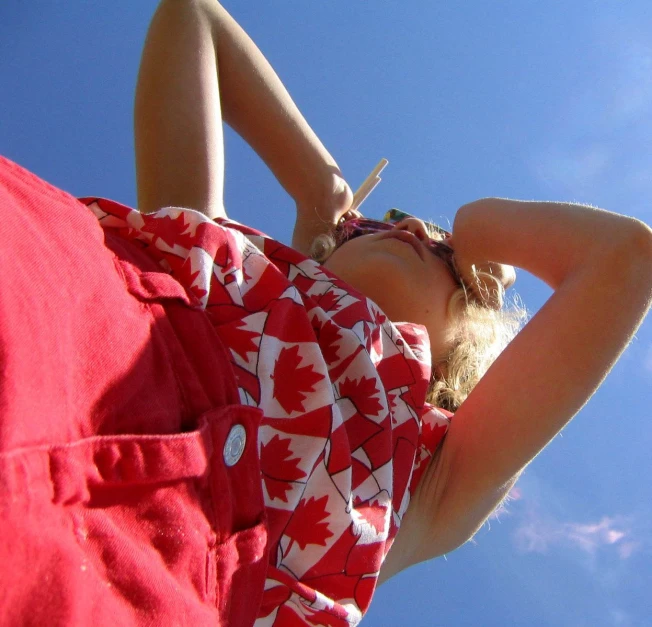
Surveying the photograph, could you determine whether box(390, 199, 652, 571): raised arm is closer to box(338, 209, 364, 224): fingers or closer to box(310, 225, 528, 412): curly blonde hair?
box(310, 225, 528, 412): curly blonde hair

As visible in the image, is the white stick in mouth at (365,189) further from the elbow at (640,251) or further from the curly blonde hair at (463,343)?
the elbow at (640,251)

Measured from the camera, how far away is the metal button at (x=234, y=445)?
40 centimetres

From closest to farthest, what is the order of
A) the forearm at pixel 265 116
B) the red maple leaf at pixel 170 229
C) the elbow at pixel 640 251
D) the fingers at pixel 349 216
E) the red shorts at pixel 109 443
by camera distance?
the red shorts at pixel 109 443
the red maple leaf at pixel 170 229
the elbow at pixel 640 251
the forearm at pixel 265 116
the fingers at pixel 349 216

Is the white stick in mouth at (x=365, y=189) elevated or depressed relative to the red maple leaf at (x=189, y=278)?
elevated

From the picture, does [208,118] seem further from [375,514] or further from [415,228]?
[375,514]

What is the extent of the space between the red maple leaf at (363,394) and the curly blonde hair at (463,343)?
276mm

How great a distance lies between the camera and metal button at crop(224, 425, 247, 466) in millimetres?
396

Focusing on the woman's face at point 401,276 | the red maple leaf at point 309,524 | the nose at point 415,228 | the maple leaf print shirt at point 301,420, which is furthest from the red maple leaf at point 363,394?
the nose at point 415,228

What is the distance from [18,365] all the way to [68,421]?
4 centimetres

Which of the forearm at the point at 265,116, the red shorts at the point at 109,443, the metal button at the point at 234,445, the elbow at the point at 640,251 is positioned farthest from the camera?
the forearm at the point at 265,116

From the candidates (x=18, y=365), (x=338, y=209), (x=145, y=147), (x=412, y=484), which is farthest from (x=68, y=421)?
(x=338, y=209)

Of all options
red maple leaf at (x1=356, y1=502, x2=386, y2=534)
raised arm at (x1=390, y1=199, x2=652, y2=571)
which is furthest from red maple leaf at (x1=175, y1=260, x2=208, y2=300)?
raised arm at (x1=390, y1=199, x2=652, y2=571)

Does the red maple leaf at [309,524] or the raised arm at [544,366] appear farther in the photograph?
the raised arm at [544,366]

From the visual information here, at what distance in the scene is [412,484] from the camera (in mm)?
641
